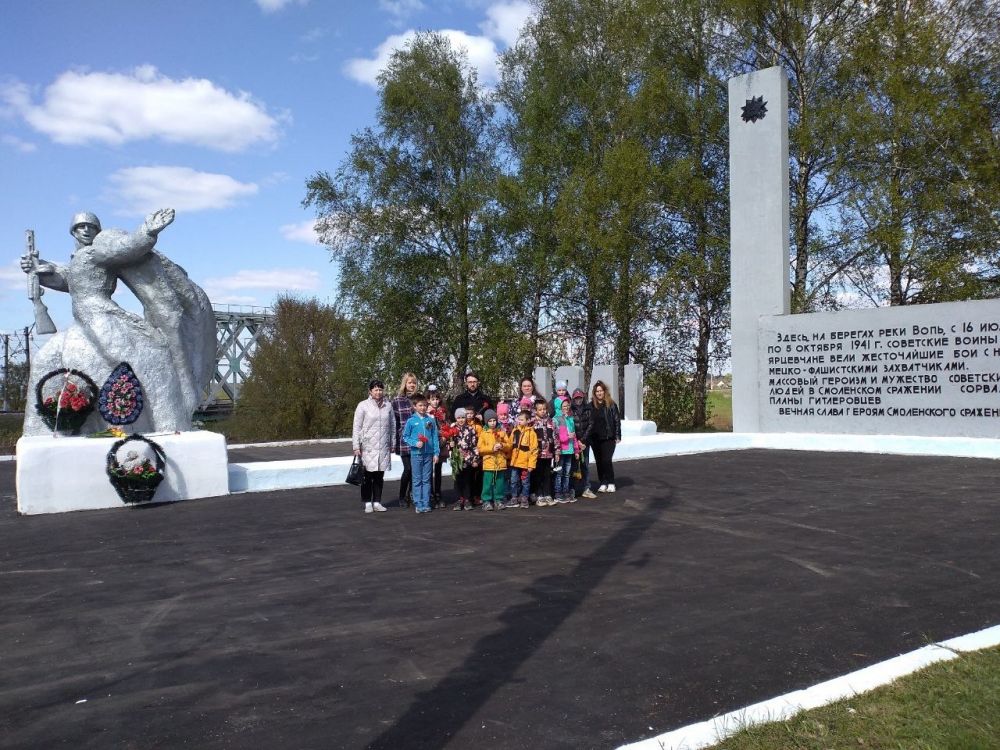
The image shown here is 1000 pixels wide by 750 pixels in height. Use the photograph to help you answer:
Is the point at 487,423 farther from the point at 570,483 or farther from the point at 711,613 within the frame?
the point at 711,613

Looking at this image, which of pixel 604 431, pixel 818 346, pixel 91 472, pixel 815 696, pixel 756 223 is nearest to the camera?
pixel 815 696

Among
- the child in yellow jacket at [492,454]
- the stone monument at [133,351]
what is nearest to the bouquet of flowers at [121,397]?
the stone monument at [133,351]

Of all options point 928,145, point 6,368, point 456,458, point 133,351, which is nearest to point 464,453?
point 456,458

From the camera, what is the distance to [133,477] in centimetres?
996

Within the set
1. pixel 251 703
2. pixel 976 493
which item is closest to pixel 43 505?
pixel 251 703

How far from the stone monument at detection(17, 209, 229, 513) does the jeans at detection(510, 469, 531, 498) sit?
417 cm

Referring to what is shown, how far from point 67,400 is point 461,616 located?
27.0 feet

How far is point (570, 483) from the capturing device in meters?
10.5

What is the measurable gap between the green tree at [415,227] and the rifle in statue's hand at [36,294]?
1517cm

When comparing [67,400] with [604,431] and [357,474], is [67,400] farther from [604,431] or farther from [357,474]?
[604,431]

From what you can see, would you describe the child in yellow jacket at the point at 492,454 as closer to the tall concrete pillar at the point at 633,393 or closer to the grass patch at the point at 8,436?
the tall concrete pillar at the point at 633,393

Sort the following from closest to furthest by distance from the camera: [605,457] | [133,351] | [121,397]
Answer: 1. [605,457]
2. [121,397]
3. [133,351]

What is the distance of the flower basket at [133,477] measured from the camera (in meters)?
9.95

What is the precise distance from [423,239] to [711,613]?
24.2m
